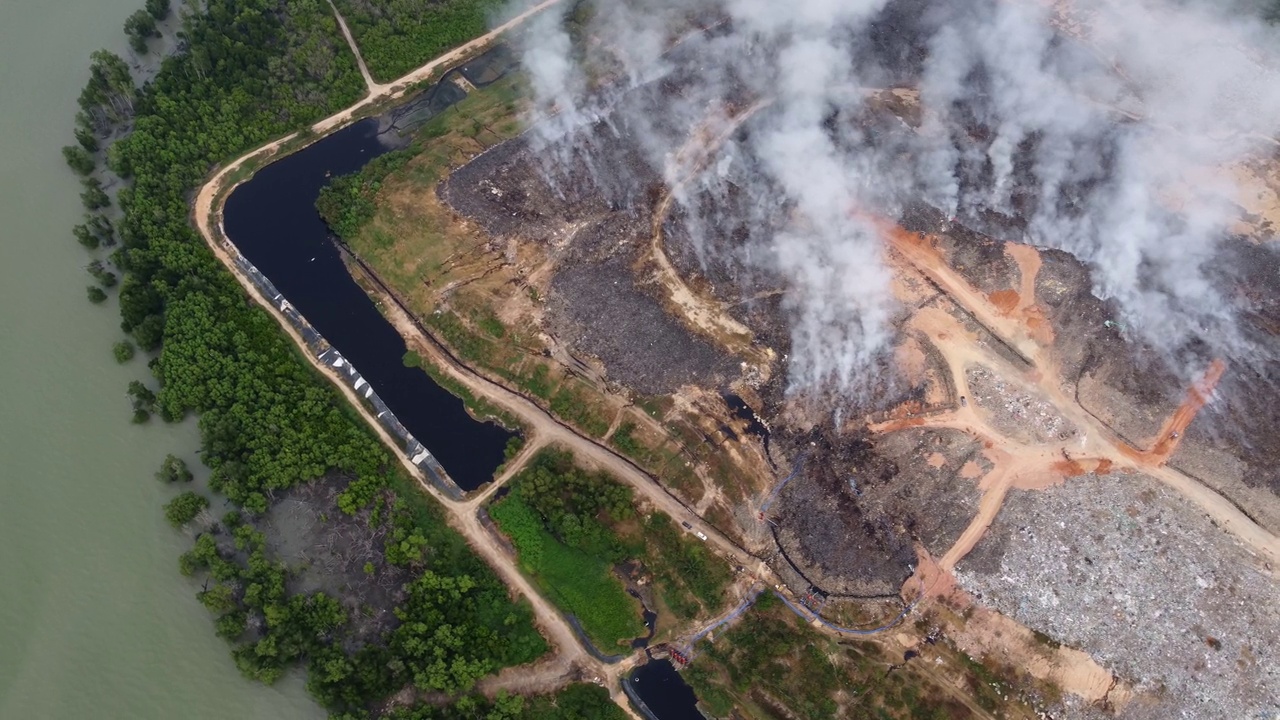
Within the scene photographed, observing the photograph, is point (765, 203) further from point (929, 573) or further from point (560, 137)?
point (929, 573)

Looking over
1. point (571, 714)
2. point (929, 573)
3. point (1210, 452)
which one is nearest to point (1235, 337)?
point (1210, 452)

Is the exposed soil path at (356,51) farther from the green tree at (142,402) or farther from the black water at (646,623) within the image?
the black water at (646,623)

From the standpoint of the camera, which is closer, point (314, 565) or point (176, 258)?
point (314, 565)

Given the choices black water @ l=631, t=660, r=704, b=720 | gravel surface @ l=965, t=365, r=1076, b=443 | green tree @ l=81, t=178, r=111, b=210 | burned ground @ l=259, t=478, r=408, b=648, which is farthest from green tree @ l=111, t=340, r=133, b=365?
gravel surface @ l=965, t=365, r=1076, b=443

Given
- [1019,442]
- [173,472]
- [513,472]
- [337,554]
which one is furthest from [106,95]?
[1019,442]

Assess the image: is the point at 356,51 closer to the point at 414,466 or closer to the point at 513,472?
the point at 414,466

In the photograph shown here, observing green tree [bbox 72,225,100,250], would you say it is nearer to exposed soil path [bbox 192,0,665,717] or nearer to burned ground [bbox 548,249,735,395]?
exposed soil path [bbox 192,0,665,717]
